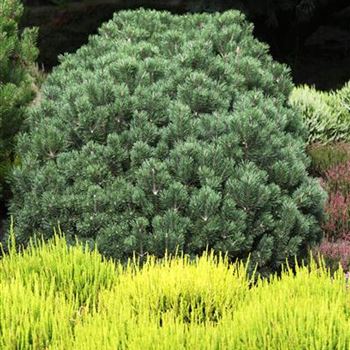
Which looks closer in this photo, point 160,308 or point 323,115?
point 160,308

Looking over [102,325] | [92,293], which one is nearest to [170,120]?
[92,293]

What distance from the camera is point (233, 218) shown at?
6.12 m

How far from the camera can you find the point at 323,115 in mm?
10406

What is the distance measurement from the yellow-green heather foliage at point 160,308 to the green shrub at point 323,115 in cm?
535

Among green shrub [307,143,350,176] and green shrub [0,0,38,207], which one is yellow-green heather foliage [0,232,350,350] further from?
green shrub [307,143,350,176]

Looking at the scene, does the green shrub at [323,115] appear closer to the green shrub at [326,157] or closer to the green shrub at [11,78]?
the green shrub at [326,157]

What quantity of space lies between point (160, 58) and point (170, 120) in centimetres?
79

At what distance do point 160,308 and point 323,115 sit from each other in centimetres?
612

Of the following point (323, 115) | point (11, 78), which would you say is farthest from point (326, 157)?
point (11, 78)

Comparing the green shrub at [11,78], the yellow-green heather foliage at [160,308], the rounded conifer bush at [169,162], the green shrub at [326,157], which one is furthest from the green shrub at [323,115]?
the yellow-green heather foliage at [160,308]

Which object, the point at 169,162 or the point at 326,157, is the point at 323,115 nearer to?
the point at 326,157

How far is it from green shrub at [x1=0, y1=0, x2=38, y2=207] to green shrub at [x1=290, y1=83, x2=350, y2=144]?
3696 mm

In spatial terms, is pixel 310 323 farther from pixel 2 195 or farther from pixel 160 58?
pixel 2 195

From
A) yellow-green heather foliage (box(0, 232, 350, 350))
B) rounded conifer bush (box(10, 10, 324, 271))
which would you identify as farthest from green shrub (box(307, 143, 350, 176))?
yellow-green heather foliage (box(0, 232, 350, 350))
